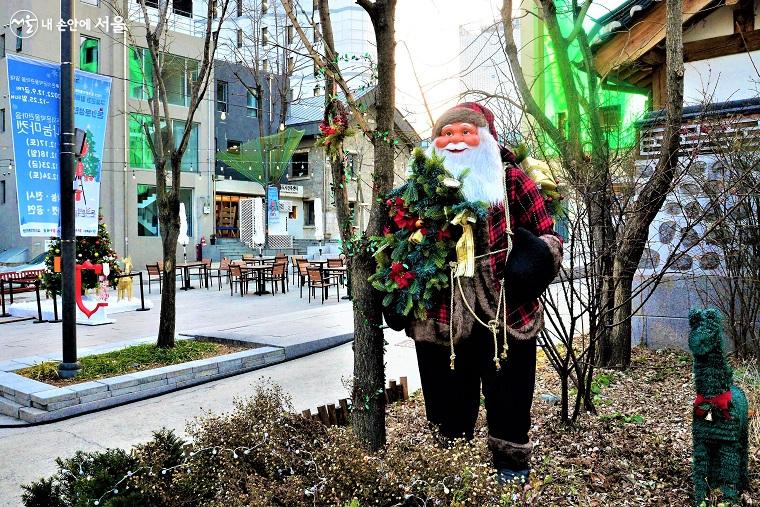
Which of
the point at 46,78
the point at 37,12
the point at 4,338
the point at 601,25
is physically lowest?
the point at 4,338

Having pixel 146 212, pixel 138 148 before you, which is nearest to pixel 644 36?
pixel 138 148

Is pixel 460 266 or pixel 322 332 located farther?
pixel 322 332

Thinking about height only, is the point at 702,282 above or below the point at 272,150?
below

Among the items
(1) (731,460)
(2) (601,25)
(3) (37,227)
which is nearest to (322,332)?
(3) (37,227)

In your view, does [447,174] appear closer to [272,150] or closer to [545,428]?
[545,428]

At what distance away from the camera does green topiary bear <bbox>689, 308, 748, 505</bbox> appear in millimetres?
2980

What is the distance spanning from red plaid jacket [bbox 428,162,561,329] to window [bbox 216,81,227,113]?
3224 centimetres

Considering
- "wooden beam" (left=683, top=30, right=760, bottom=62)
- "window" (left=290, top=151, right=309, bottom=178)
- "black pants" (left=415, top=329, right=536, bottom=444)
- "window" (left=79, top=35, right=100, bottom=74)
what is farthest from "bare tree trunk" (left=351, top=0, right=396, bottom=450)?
"window" (left=290, top=151, right=309, bottom=178)

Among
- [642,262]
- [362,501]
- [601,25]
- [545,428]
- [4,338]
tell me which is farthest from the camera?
[4,338]

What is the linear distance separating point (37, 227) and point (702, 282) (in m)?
7.57

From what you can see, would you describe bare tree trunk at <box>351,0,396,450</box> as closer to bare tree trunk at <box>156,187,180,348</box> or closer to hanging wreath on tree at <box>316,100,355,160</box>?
hanging wreath on tree at <box>316,100,355,160</box>

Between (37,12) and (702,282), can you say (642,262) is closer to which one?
(702,282)

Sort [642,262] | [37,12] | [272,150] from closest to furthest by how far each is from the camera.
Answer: [642,262]
[37,12]
[272,150]

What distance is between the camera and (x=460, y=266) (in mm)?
3061
